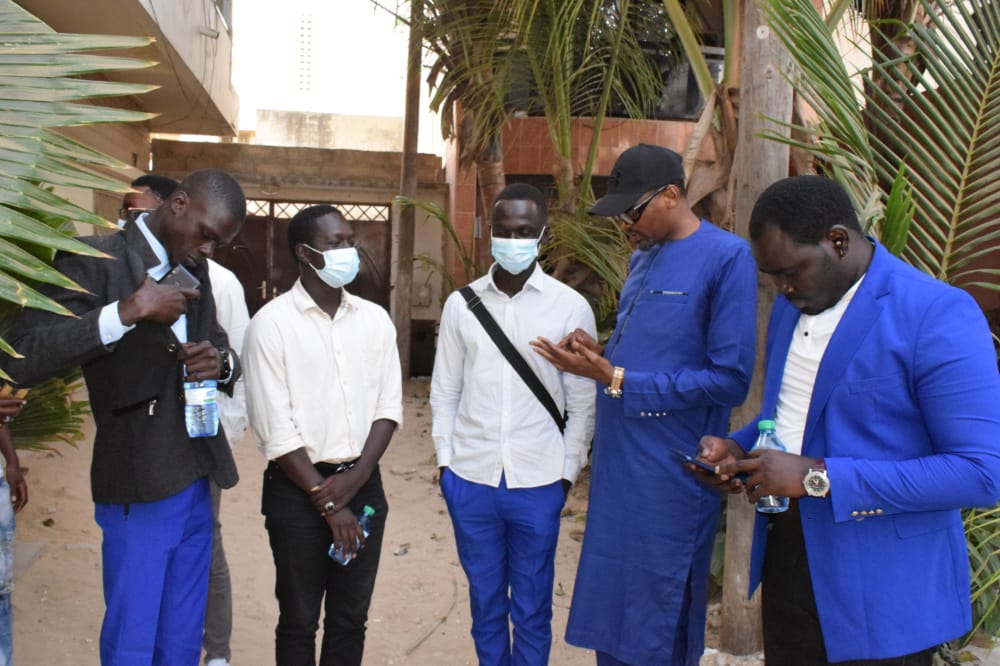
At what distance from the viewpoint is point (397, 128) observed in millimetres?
17594

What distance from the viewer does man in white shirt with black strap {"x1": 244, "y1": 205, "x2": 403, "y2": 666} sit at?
2.65 m

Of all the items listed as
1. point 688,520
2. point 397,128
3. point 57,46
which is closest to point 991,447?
point 688,520

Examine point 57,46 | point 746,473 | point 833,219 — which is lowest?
point 746,473

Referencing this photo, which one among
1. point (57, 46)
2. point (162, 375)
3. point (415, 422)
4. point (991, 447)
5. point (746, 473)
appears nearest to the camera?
point (57, 46)

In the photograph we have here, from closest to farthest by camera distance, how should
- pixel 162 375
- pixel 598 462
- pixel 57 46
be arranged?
pixel 57 46 → pixel 162 375 → pixel 598 462

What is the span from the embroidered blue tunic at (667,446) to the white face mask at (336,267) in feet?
2.99

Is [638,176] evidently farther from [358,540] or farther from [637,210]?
[358,540]

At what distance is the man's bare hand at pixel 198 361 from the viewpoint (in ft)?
7.66

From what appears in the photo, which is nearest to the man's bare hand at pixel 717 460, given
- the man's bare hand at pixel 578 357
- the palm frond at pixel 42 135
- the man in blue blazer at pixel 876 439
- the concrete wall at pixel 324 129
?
the man in blue blazer at pixel 876 439

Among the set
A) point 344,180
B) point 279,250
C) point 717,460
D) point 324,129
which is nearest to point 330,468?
point 717,460

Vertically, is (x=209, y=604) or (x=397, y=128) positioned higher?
(x=397, y=128)

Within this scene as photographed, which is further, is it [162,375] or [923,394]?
[162,375]

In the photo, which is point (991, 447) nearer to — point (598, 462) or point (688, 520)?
point (688, 520)

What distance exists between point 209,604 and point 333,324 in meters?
1.29
